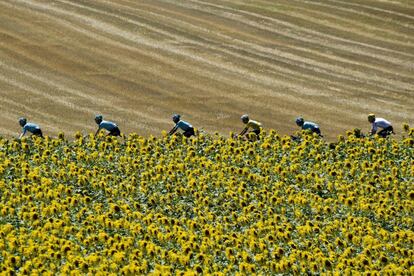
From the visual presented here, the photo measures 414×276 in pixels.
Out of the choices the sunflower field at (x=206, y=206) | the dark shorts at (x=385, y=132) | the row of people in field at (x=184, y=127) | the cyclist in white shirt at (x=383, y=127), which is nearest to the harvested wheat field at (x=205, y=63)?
the row of people in field at (x=184, y=127)

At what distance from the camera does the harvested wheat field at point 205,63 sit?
4247 centimetres

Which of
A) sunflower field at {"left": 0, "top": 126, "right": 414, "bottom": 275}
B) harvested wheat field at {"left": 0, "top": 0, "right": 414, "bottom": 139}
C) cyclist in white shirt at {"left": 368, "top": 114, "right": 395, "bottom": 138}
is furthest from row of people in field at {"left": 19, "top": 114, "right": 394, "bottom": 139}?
harvested wheat field at {"left": 0, "top": 0, "right": 414, "bottom": 139}

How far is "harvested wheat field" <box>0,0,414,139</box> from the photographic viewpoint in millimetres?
42469

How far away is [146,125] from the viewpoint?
4053 cm

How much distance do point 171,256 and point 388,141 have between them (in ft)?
44.5

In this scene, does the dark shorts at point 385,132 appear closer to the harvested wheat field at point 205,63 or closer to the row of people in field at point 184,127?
the row of people in field at point 184,127

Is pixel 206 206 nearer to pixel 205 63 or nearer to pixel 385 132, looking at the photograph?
pixel 385 132

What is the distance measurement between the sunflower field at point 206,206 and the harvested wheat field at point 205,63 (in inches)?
247

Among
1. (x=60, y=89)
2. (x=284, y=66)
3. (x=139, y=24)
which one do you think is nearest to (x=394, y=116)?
(x=284, y=66)

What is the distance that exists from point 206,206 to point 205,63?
72.8 feet

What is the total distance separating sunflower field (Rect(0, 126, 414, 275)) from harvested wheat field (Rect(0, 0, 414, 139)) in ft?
20.6

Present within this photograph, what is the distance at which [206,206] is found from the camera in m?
28.0

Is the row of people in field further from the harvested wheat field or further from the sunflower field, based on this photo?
the harvested wheat field

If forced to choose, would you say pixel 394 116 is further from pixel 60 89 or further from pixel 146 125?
pixel 60 89
